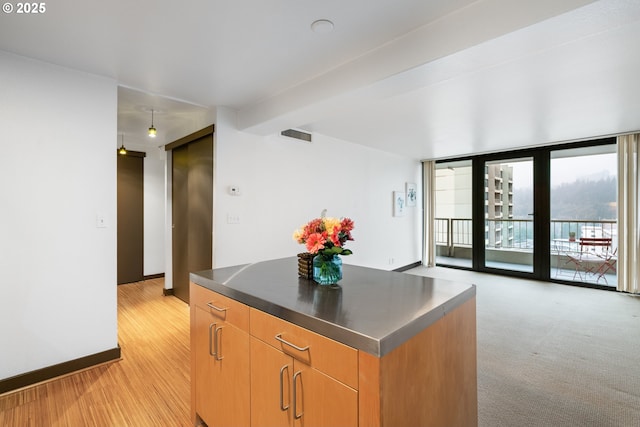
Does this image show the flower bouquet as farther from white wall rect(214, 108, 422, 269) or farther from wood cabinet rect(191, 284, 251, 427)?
white wall rect(214, 108, 422, 269)

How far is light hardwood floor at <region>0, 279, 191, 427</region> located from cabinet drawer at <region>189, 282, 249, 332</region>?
78cm

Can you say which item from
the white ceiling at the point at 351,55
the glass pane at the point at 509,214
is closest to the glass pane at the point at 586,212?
the glass pane at the point at 509,214

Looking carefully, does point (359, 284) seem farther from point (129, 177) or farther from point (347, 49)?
point (129, 177)

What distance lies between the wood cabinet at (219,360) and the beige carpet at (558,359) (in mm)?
1484

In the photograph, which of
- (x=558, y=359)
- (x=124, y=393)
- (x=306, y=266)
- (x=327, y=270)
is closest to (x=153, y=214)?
(x=124, y=393)

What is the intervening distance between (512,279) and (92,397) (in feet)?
19.7

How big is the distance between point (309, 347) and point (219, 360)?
0.72 meters

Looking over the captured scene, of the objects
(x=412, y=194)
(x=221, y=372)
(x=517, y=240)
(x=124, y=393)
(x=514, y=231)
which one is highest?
(x=412, y=194)

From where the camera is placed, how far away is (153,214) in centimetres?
553

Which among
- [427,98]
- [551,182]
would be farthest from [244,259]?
[551,182]

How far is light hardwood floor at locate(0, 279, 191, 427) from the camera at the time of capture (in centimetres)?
187

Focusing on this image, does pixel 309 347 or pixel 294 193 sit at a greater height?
pixel 294 193

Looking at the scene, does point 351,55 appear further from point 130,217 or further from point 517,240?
point 517,240

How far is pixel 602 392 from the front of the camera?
6.99 ft
